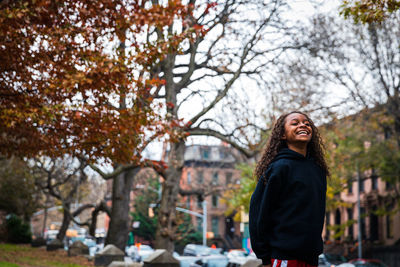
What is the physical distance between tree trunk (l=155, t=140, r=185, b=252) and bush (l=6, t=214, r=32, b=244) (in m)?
27.2

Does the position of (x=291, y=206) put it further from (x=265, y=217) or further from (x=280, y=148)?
(x=280, y=148)

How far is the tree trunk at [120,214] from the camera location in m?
22.9

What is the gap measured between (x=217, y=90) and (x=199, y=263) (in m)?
10.2

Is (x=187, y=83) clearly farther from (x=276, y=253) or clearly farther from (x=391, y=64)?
(x=276, y=253)

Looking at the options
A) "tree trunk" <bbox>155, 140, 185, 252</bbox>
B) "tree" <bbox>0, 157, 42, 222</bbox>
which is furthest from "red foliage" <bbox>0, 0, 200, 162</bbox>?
"tree" <bbox>0, 157, 42, 222</bbox>

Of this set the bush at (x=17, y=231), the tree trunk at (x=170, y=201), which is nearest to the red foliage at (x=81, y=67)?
the tree trunk at (x=170, y=201)

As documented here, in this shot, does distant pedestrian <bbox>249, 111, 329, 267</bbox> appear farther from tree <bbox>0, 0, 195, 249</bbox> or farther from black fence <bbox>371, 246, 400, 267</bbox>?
black fence <bbox>371, 246, 400, 267</bbox>

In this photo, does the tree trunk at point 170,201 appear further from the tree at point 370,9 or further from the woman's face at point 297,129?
the woman's face at point 297,129

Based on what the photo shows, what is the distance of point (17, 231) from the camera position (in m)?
43.2

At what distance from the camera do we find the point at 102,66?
1059cm

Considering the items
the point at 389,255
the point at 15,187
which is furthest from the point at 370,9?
the point at 389,255

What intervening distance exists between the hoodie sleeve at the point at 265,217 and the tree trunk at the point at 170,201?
574 inches

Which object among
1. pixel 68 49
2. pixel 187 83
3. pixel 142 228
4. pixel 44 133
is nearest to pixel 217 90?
pixel 187 83

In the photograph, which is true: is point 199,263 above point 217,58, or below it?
below
